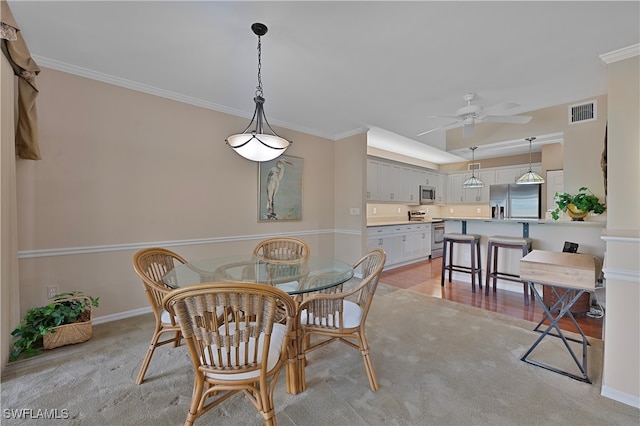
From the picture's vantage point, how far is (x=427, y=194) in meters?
6.84

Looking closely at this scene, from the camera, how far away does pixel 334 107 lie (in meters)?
3.46

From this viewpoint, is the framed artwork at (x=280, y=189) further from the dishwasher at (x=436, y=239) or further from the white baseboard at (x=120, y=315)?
the dishwasher at (x=436, y=239)

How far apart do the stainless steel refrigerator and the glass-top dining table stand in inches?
223

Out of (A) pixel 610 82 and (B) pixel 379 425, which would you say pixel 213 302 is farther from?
(A) pixel 610 82

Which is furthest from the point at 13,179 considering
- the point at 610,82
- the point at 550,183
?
the point at 550,183

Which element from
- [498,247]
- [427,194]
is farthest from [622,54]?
[427,194]

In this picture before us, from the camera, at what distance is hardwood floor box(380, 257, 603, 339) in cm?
280

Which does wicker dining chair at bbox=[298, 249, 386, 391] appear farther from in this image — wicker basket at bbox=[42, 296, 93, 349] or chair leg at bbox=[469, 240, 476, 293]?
chair leg at bbox=[469, 240, 476, 293]

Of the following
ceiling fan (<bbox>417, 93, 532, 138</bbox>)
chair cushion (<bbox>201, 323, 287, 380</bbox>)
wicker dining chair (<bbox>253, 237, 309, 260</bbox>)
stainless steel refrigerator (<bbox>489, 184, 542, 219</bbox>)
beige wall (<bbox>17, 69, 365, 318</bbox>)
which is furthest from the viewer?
stainless steel refrigerator (<bbox>489, 184, 542, 219</bbox>)

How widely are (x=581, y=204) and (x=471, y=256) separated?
4.51ft

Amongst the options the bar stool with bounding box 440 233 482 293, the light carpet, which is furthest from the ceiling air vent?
the light carpet

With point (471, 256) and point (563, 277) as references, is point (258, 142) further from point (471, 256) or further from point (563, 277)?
point (471, 256)

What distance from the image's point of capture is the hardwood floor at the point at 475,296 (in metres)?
2.80

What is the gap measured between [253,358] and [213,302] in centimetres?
37
